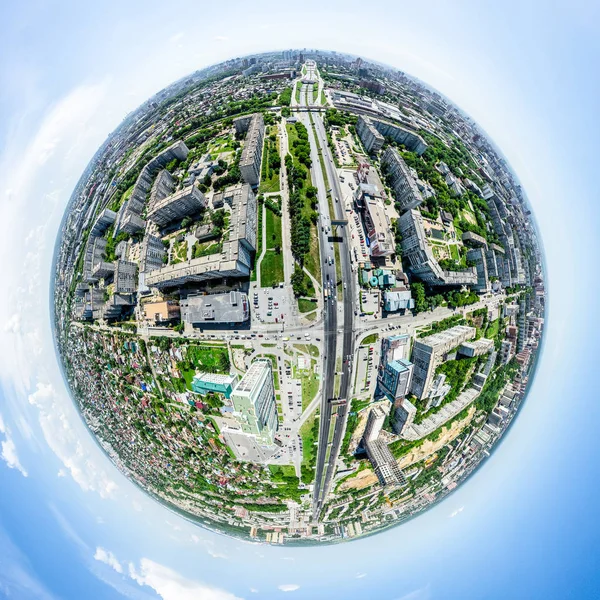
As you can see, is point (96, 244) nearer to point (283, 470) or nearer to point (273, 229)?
point (273, 229)

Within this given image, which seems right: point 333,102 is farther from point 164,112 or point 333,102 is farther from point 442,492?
point 442,492

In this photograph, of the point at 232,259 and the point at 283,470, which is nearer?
the point at 232,259

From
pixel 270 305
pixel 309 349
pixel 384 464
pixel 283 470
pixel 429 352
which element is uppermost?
pixel 270 305

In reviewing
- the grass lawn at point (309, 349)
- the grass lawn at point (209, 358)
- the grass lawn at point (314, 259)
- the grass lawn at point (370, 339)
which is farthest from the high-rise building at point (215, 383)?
the grass lawn at point (370, 339)

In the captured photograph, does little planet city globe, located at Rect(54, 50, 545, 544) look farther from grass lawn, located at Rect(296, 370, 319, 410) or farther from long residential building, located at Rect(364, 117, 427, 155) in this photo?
grass lawn, located at Rect(296, 370, 319, 410)

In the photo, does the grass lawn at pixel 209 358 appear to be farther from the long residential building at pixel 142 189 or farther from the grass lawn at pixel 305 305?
the long residential building at pixel 142 189

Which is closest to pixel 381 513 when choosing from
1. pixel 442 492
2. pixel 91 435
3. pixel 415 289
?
pixel 442 492

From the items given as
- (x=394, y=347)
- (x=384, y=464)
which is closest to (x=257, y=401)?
(x=394, y=347)
